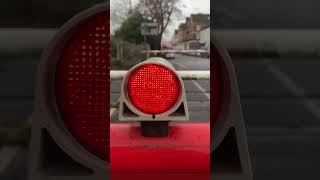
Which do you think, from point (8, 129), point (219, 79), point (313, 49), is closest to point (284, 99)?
point (313, 49)

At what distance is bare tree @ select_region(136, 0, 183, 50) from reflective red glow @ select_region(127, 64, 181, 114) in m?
0.08

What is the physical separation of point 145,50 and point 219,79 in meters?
0.22

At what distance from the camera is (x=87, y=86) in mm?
1354

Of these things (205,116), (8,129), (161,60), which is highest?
(161,60)

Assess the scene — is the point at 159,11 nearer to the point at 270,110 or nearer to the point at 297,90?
the point at 270,110

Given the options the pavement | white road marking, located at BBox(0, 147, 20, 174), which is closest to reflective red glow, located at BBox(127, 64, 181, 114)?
the pavement

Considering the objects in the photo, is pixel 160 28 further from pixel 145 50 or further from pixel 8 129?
pixel 8 129

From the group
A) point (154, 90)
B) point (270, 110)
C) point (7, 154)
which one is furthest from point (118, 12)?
point (270, 110)

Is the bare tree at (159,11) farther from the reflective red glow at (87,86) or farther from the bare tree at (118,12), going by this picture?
the reflective red glow at (87,86)

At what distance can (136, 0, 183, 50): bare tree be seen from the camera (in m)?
1.18

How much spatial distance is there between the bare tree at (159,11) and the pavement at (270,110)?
1478 millimetres

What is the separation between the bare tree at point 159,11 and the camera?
1181 mm

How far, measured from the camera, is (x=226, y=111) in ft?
4.33

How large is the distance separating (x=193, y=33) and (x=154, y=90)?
148 millimetres
